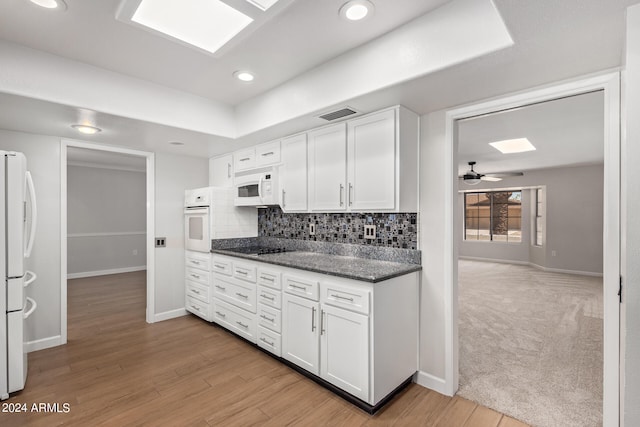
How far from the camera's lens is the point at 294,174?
3.19 metres

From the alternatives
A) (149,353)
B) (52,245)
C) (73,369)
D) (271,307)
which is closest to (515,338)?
(271,307)

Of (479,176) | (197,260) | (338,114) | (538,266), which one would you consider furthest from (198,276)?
(538,266)

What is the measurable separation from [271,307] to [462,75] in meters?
2.32

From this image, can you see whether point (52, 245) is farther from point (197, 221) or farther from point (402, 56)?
point (402, 56)

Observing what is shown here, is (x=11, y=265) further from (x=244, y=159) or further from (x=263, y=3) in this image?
(x=263, y=3)

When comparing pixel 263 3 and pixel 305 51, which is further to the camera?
pixel 305 51

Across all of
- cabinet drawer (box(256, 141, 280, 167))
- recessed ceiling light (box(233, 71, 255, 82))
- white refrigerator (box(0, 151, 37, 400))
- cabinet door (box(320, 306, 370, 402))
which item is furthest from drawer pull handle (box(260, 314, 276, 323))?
recessed ceiling light (box(233, 71, 255, 82))

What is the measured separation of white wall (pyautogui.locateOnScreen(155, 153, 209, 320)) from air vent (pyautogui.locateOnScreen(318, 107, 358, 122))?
8.16 feet

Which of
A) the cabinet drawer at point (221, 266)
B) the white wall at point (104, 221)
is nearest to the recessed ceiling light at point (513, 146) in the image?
the cabinet drawer at point (221, 266)

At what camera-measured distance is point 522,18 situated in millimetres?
1331

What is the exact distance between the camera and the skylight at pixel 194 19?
180cm

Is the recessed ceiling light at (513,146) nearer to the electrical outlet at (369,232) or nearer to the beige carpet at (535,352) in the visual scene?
the beige carpet at (535,352)

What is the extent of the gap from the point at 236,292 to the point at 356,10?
273cm

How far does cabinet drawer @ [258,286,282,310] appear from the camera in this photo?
2.78 m
